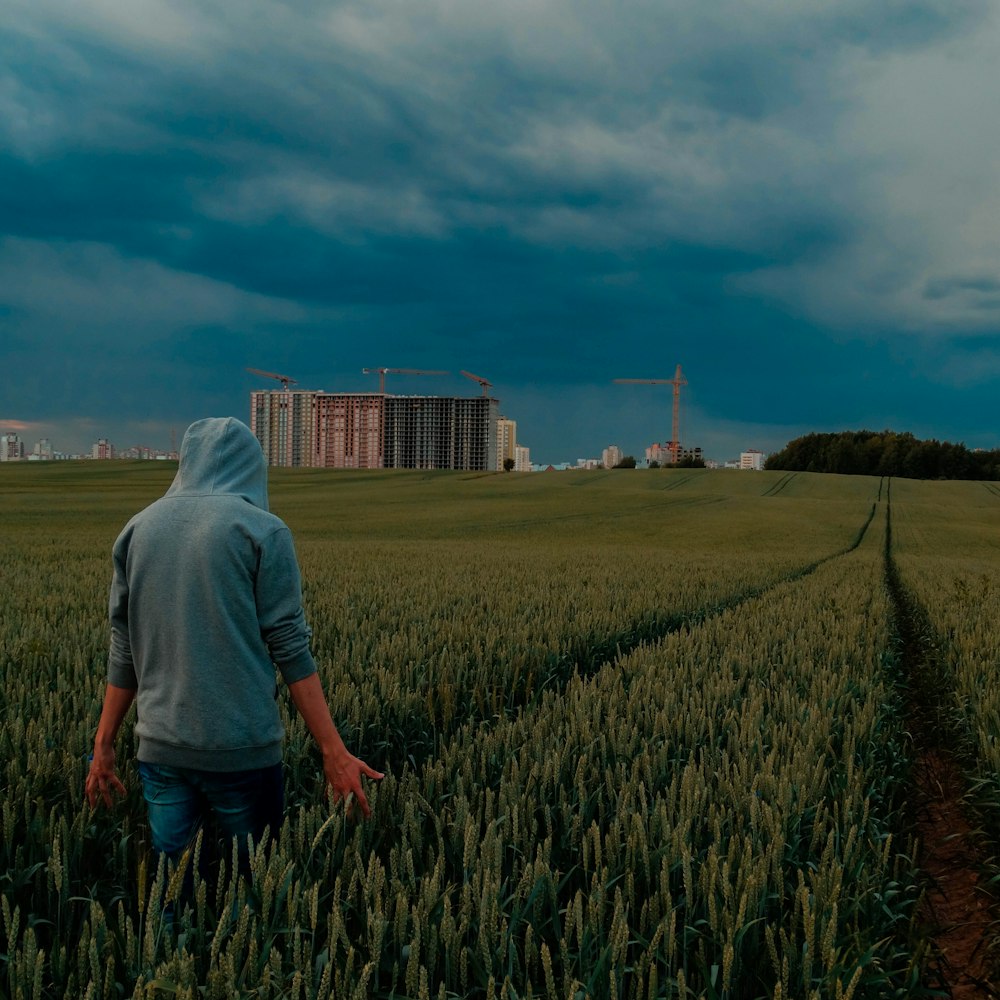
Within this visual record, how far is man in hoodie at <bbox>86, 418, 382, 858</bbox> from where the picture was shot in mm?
2715

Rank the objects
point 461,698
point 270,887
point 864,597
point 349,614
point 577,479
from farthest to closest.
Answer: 1. point 577,479
2. point 864,597
3. point 349,614
4. point 461,698
5. point 270,887

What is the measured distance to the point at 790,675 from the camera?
6.59m

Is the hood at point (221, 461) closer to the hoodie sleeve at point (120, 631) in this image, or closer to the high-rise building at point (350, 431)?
the hoodie sleeve at point (120, 631)

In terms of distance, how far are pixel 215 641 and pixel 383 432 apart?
598 feet

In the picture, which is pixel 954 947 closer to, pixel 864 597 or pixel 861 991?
pixel 861 991

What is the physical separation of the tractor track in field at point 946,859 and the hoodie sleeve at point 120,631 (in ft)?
11.1

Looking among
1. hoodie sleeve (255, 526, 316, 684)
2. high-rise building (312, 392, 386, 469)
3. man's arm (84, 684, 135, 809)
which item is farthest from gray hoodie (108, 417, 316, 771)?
high-rise building (312, 392, 386, 469)

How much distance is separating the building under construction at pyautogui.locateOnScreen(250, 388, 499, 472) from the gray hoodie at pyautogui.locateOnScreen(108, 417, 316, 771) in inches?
6919

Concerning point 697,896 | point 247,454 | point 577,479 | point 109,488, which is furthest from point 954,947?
point 577,479

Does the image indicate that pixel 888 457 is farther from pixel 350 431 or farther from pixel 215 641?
pixel 215 641

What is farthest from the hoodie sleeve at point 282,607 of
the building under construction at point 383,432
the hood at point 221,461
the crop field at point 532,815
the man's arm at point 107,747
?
the building under construction at point 383,432

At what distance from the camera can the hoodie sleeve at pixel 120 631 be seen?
2941mm

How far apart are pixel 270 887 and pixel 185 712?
71 centimetres

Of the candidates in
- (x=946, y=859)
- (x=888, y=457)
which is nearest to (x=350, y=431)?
(x=888, y=457)
